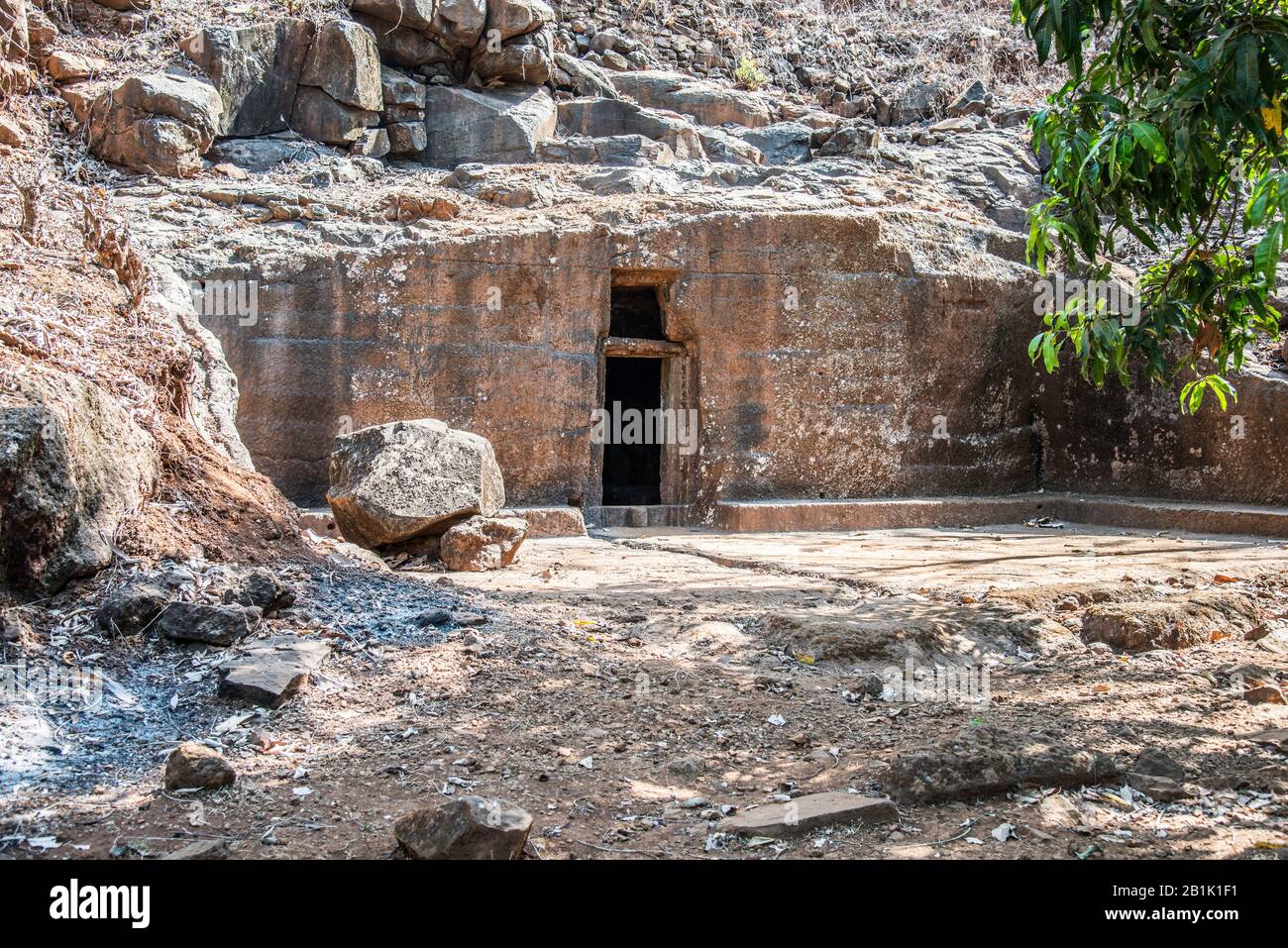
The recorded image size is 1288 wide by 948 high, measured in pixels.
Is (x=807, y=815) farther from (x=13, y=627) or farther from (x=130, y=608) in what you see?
(x=13, y=627)

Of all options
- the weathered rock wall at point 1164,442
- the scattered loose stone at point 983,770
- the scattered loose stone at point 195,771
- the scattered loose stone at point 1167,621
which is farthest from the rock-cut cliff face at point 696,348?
the scattered loose stone at point 983,770

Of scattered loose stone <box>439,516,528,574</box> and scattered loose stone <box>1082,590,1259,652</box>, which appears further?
scattered loose stone <box>439,516,528,574</box>

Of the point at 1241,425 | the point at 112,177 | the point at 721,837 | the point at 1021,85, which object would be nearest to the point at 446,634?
the point at 721,837

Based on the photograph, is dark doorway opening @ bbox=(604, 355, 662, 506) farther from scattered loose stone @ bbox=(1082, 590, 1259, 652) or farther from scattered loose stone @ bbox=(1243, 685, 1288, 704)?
scattered loose stone @ bbox=(1243, 685, 1288, 704)

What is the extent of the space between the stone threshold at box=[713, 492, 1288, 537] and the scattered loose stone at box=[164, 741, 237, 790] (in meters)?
6.67

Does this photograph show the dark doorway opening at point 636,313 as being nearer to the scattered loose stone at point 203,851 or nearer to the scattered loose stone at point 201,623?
the scattered loose stone at point 201,623

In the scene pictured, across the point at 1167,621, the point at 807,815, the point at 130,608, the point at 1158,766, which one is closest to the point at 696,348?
the point at 1167,621

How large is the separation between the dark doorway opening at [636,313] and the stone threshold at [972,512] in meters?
3.66

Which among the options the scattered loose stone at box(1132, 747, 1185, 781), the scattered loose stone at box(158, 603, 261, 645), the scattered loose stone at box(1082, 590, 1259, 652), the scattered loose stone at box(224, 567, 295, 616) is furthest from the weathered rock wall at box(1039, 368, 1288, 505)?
the scattered loose stone at box(158, 603, 261, 645)

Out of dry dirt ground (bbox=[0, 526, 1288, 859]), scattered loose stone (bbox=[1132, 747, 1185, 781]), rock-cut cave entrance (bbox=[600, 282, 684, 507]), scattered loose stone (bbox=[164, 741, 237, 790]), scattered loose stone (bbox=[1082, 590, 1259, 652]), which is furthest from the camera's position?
rock-cut cave entrance (bbox=[600, 282, 684, 507])

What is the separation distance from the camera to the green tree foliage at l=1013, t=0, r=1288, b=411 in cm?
312

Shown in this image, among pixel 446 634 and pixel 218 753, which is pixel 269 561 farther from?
pixel 218 753

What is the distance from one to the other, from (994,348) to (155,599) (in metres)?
8.74

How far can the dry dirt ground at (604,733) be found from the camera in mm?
2703
